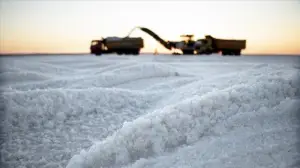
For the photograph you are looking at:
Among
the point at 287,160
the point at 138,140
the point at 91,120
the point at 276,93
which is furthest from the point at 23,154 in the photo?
the point at 276,93

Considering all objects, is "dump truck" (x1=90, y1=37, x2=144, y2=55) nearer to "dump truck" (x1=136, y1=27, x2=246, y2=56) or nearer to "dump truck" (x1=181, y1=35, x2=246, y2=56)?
"dump truck" (x1=136, y1=27, x2=246, y2=56)

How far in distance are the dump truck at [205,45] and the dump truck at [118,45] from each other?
1.53 meters

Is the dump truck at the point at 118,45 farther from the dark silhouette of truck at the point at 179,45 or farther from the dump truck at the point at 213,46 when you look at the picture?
the dump truck at the point at 213,46

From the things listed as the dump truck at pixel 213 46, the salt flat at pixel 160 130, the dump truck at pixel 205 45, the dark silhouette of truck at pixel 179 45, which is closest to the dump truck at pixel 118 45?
the dark silhouette of truck at pixel 179 45

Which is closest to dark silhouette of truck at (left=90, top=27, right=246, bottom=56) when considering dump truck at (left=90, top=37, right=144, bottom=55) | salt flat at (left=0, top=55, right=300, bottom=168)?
dump truck at (left=90, top=37, right=144, bottom=55)

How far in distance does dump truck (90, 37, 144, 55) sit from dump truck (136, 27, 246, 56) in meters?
1.53

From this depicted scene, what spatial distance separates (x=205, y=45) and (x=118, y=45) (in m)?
5.01

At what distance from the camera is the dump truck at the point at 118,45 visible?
48.9 ft

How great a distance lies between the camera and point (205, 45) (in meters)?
13.3

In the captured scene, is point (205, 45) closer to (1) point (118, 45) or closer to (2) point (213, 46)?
(2) point (213, 46)

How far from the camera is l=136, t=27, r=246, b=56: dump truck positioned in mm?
12575

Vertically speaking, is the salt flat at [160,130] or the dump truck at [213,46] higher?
the dump truck at [213,46]

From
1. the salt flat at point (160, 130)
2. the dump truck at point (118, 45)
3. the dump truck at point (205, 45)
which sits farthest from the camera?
the dump truck at point (118, 45)

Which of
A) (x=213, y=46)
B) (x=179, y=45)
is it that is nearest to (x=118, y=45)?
(x=179, y=45)
